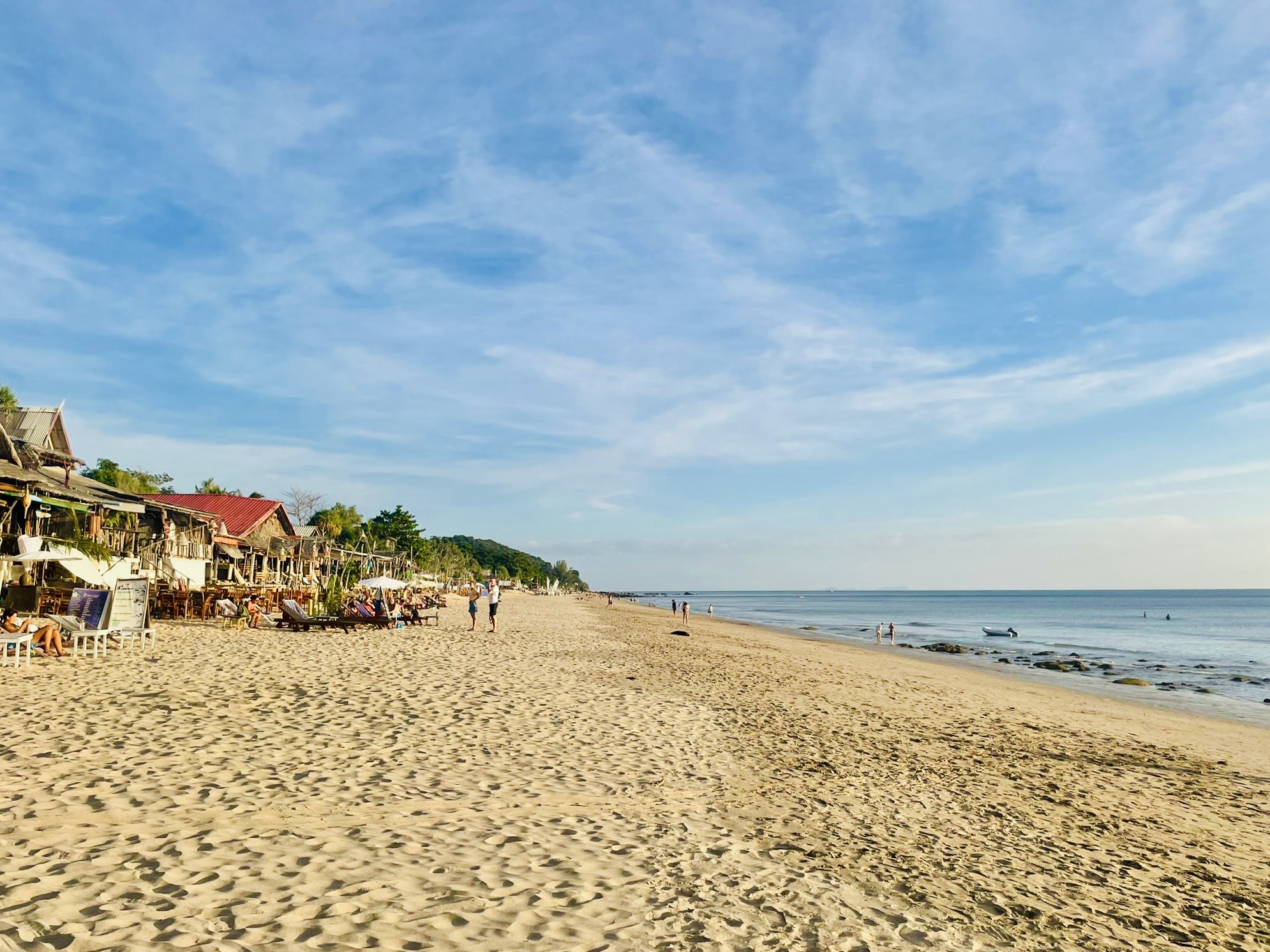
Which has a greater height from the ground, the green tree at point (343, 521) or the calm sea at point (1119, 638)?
the green tree at point (343, 521)

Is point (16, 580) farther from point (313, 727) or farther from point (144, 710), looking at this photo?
point (313, 727)

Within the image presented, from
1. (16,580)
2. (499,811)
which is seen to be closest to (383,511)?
(16,580)

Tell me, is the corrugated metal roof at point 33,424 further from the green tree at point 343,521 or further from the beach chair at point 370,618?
the green tree at point 343,521

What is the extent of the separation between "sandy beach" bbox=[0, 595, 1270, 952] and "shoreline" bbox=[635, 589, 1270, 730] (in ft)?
21.1

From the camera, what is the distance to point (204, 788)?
5.98m

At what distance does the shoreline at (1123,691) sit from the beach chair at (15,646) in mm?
20933

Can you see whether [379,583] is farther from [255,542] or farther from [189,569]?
[255,542]

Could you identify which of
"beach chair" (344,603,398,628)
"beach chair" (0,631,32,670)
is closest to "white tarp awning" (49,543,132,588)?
"beach chair" (0,631,32,670)

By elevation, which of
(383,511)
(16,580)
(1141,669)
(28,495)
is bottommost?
(1141,669)

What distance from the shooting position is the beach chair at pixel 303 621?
66.7ft

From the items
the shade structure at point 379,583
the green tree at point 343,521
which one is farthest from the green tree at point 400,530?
the shade structure at point 379,583

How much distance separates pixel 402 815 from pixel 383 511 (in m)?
75.8

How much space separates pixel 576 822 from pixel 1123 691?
68.8 ft

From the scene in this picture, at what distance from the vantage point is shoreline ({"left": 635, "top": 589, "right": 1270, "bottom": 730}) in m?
17.7
